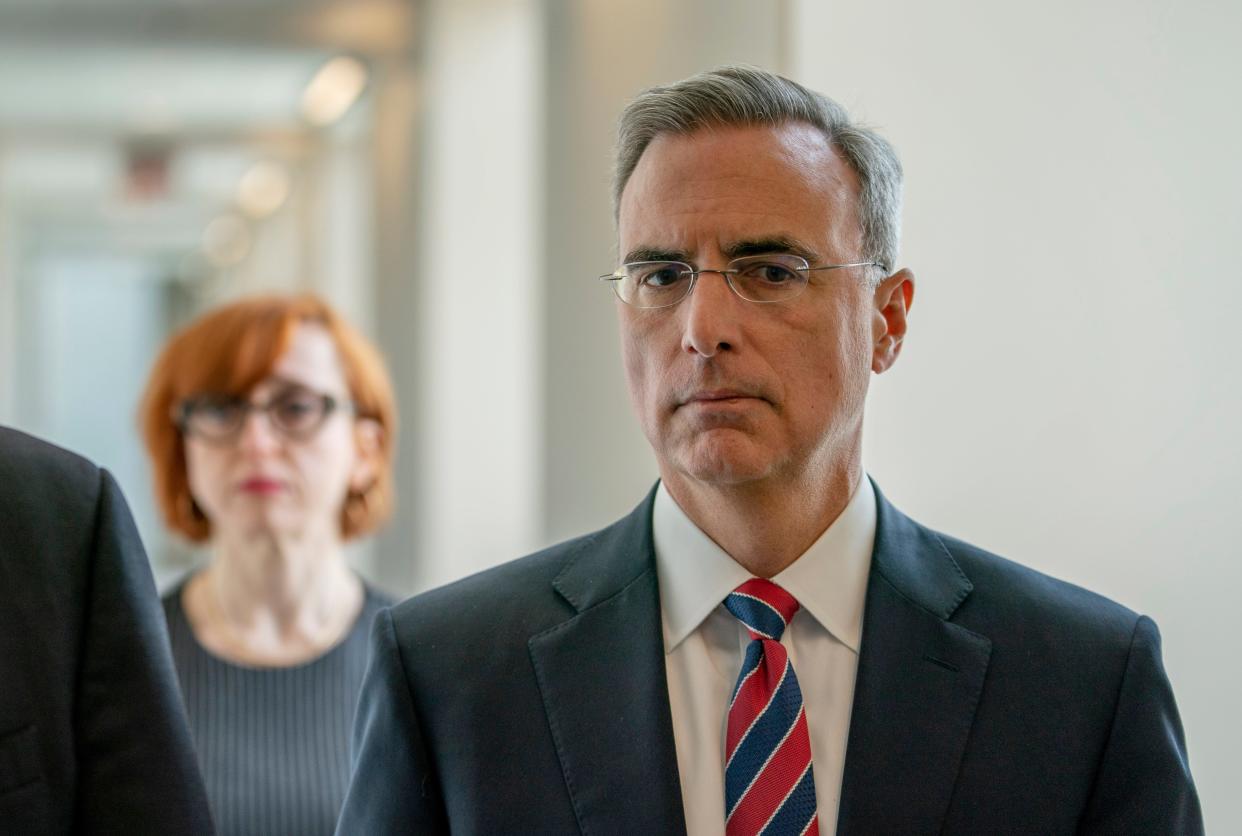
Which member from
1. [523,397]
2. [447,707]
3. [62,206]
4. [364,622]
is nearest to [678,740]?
[447,707]

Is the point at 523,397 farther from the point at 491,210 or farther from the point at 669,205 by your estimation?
the point at 669,205

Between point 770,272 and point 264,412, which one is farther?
point 264,412

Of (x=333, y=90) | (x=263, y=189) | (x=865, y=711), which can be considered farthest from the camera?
(x=263, y=189)

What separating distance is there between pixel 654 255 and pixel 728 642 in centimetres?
52

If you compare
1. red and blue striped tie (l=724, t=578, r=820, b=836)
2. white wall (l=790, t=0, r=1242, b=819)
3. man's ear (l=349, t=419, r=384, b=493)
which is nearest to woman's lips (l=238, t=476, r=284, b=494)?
man's ear (l=349, t=419, r=384, b=493)

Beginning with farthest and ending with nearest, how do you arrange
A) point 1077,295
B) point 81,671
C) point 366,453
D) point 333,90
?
point 333,90 < point 366,453 < point 1077,295 < point 81,671

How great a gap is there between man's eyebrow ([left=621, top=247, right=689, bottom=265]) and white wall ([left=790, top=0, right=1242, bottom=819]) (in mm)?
811

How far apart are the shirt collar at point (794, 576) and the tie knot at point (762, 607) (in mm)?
13

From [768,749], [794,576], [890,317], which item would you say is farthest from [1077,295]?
[768,749]

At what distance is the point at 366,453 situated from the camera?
12.6 ft

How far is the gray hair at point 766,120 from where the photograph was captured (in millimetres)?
2062

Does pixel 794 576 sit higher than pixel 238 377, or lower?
lower

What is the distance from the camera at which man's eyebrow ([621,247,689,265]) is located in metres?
2.01

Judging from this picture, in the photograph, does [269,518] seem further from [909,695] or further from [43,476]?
[909,695]
